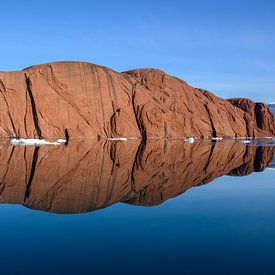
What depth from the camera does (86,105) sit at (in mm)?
79000

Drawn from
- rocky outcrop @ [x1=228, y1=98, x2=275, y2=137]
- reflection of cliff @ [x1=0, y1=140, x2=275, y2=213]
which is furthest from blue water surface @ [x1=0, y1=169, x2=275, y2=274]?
rocky outcrop @ [x1=228, y1=98, x2=275, y2=137]

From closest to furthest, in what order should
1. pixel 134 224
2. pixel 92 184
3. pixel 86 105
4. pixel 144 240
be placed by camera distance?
pixel 144 240, pixel 134 224, pixel 92 184, pixel 86 105

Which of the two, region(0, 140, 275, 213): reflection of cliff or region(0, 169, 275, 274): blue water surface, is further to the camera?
region(0, 140, 275, 213): reflection of cliff

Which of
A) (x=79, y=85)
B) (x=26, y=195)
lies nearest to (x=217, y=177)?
(x=26, y=195)

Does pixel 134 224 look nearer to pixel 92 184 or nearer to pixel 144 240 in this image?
pixel 144 240

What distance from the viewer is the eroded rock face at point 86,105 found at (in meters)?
73.2

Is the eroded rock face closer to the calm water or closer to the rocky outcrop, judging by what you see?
the calm water

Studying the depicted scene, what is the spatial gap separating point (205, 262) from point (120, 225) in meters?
3.00

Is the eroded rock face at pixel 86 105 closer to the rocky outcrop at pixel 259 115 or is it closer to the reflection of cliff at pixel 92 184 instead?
the reflection of cliff at pixel 92 184

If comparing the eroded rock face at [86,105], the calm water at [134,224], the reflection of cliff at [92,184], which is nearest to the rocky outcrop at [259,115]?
the eroded rock face at [86,105]

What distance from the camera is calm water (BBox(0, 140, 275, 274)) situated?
6.90 m

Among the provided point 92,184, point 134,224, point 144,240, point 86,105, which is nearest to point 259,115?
point 86,105

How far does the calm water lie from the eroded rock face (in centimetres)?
5697

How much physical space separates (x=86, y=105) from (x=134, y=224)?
70.6m
